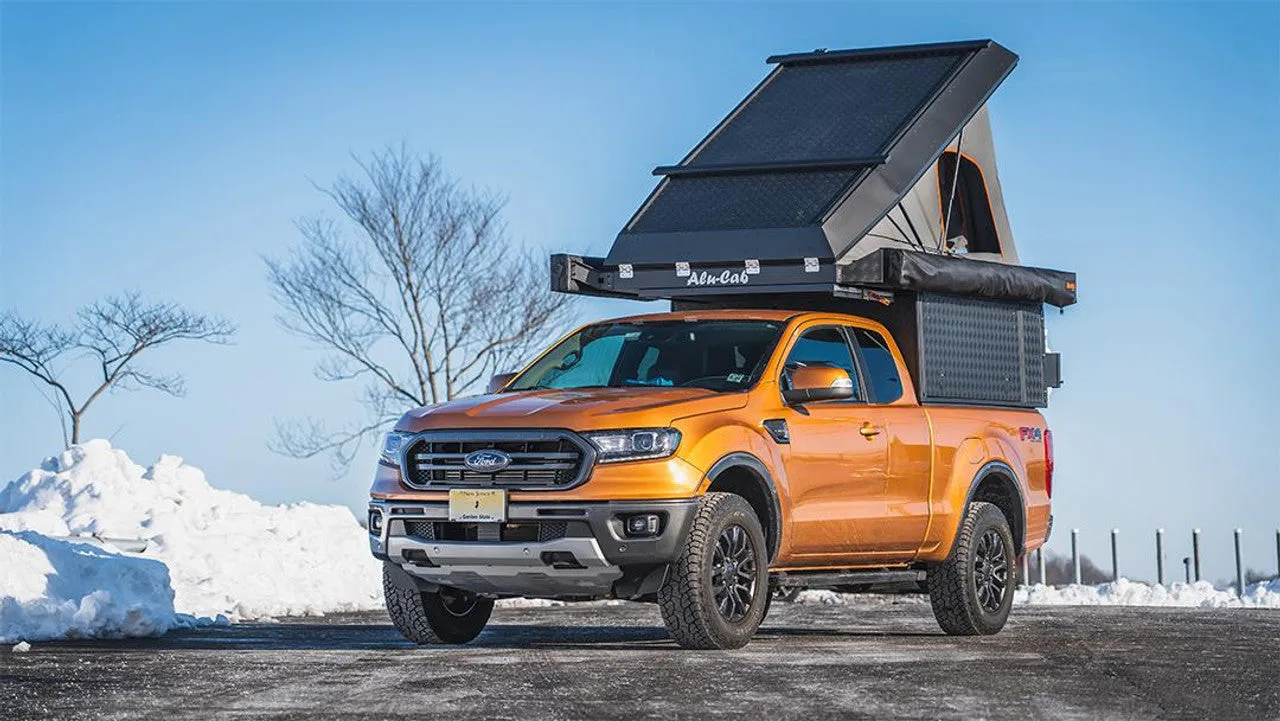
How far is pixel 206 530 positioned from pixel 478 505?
30.3 feet

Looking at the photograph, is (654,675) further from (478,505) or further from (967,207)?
(967,207)

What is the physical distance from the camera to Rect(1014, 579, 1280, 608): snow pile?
20.1m

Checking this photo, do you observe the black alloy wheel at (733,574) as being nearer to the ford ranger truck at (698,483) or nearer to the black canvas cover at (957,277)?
the ford ranger truck at (698,483)

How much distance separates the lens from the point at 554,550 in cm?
1117

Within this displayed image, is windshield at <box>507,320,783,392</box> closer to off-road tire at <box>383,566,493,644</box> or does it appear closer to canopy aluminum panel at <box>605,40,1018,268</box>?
canopy aluminum panel at <box>605,40,1018,268</box>

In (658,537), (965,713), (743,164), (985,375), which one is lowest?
(965,713)

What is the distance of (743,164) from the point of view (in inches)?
576

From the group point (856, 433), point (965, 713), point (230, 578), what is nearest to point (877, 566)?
point (856, 433)

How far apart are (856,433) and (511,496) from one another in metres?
2.51

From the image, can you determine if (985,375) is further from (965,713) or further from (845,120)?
(965,713)

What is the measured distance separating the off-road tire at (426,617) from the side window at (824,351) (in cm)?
245

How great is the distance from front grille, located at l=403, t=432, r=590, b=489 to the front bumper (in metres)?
0.15

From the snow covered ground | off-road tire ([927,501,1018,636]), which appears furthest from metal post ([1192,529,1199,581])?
off-road tire ([927,501,1018,636])

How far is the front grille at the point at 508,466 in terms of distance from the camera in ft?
37.0
